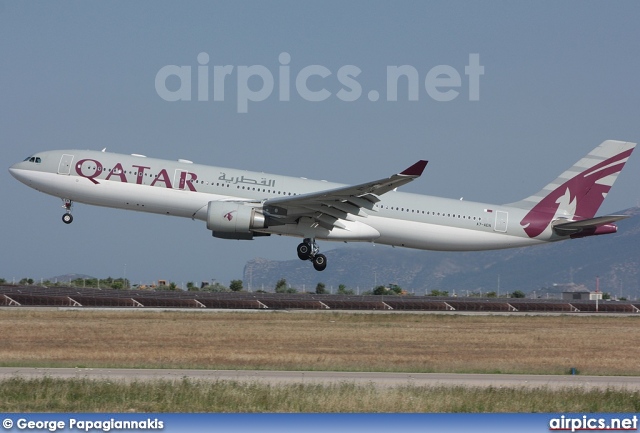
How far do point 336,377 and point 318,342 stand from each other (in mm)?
12797

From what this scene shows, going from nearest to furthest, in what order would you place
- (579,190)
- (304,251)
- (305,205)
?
(305,205), (304,251), (579,190)

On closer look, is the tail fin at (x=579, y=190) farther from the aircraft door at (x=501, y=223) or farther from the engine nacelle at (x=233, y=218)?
the engine nacelle at (x=233, y=218)

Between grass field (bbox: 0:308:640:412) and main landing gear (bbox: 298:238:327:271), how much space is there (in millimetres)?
2766

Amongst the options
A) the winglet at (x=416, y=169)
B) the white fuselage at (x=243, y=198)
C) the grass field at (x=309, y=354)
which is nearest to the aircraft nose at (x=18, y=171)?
the white fuselage at (x=243, y=198)

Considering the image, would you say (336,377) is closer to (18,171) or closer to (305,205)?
(305,205)

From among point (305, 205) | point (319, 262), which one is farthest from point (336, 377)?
point (319, 262)

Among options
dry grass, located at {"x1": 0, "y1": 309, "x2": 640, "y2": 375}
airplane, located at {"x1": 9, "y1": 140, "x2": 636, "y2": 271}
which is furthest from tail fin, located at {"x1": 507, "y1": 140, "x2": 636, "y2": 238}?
dry grass, located at {"x1": 0, "y1": 309, "x2": 640, "y2": 375}

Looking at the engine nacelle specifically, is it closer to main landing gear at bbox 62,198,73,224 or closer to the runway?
main landing gear at bbox 62,198,73,224

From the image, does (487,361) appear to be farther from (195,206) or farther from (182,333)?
(195,206)

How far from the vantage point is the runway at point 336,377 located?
2275cm

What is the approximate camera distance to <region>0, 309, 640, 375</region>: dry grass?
2974 centimetres

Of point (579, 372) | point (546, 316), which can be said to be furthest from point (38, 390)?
point (546, 316)

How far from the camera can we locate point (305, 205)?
41.9 meters

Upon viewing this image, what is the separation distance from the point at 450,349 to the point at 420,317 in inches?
539
